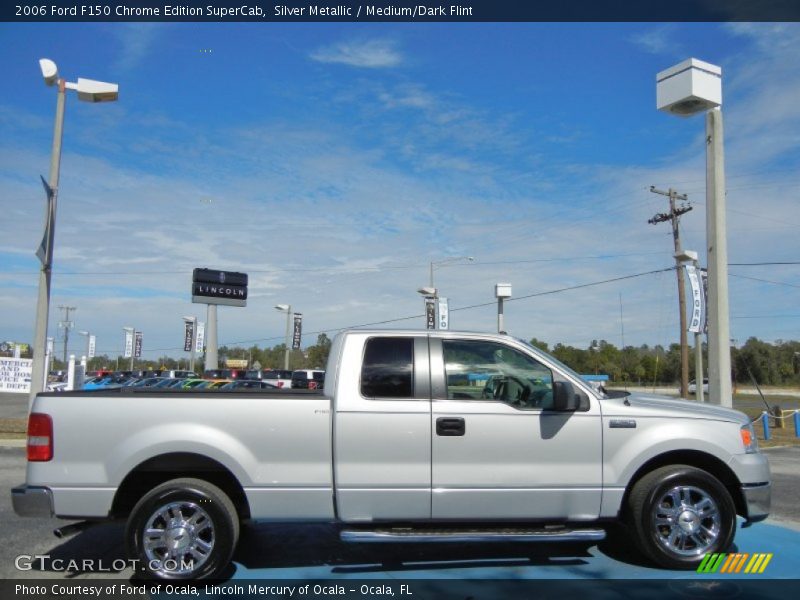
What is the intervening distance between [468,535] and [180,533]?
2122 mm

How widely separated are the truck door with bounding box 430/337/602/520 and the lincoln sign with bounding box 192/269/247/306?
4829cm

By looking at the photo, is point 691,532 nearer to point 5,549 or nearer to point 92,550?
point 92,550

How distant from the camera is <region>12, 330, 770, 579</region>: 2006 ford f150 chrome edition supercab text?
5.02 metres

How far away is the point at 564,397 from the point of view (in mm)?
5227

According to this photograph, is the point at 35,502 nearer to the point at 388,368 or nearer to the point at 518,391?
the point at 388,368

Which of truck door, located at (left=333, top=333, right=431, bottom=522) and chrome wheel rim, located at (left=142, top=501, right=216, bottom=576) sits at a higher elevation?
truck door, located at (left=333, top=333, right=431, bottom=522)

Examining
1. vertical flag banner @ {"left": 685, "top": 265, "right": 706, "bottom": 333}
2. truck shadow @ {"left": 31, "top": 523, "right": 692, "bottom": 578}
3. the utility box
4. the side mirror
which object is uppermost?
the utility box

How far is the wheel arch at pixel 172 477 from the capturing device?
16.8ft

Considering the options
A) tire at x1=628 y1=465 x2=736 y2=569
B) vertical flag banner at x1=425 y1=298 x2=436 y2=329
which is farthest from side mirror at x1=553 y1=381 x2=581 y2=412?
vertical flag banner at x1=425 y1=298 x2=436 y2=329

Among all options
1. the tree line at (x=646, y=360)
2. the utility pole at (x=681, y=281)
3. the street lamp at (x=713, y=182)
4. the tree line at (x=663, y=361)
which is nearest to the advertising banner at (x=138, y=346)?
the tree line at (x=646, y=360)

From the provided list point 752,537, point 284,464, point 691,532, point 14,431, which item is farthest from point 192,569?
point 14,431

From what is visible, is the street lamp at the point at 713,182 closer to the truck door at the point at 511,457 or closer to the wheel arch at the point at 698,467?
the wheel arch at the point at 698,467

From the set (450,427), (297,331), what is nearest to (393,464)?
(450,427)

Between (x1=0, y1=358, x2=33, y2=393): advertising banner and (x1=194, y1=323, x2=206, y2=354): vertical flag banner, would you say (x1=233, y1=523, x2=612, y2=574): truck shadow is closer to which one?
(x1=0, y1=358, x2=33, y2=393): advertising banner
